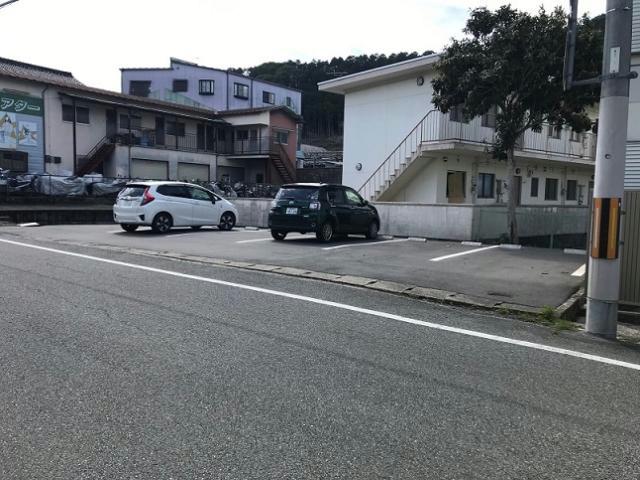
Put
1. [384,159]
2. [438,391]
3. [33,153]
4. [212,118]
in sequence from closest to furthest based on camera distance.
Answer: [438,391]
[384,159]
[33,153]
[212,118]

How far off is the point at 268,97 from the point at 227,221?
43756 mm

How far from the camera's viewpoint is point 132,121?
38.0m

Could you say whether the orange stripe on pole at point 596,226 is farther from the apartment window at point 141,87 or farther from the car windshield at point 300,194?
the apartment window at point 141,87

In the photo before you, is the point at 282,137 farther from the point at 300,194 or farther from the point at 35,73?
the point at 300,194

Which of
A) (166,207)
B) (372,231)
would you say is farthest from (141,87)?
(372,231)

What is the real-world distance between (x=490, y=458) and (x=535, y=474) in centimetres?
27

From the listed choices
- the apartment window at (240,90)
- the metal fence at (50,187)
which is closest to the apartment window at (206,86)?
the apartment window at (240,90)

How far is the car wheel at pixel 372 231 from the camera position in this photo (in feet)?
51.2

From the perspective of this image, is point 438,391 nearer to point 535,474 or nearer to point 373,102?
point 535,474

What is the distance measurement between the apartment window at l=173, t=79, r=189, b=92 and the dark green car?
45.0 meters

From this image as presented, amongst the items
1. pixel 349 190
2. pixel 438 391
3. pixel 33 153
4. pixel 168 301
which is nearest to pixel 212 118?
pixel 33 153

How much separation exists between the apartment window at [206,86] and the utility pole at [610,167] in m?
52.0

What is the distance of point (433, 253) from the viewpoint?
1237cm

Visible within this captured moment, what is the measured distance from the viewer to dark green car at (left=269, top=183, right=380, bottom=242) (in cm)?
1379
